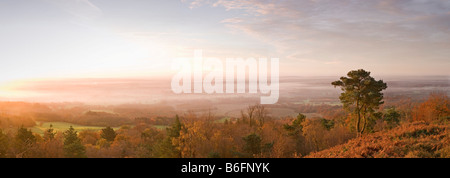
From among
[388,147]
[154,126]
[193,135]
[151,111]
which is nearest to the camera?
[388,147]

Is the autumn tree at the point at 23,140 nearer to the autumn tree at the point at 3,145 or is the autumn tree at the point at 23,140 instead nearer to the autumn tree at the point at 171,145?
the autumn tree at the point at 3,145

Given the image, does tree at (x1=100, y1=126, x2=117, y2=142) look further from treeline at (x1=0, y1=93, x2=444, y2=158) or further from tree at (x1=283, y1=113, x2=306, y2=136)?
tree at (x1=283, y1=113, x2=306, y2=136)

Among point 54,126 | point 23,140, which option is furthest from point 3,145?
point 54,126

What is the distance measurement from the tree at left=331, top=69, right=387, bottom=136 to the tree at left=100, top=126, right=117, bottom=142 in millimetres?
41806

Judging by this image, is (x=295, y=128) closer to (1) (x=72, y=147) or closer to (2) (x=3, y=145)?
(1) (x=72, y=147)

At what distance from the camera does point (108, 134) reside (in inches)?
1837

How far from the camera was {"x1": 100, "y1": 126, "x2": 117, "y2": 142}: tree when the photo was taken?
46.2 metres

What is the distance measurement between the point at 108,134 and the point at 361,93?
148 ft

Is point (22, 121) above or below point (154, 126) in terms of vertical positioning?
above

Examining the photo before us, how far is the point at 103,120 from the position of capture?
45.4m
